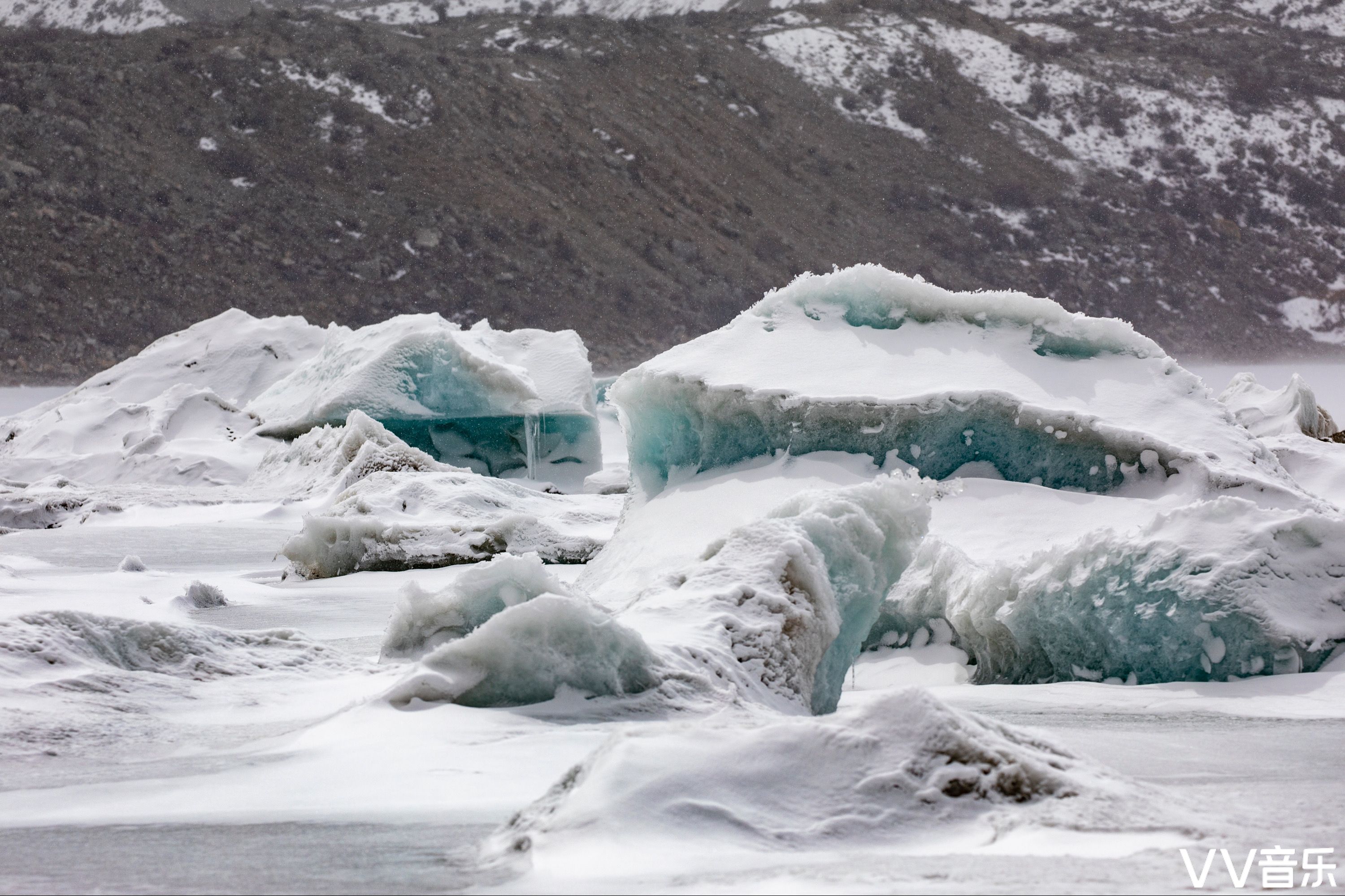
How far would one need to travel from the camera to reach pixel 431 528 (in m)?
6.04

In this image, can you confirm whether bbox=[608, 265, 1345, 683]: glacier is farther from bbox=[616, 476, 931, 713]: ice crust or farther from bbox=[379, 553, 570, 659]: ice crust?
bbox=[379, 553, 570, 659]: ice crust

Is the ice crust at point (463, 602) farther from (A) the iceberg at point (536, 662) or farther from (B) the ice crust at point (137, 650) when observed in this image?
(A) the iceberg at point (536, 662)

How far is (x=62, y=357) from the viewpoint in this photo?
27469 millimetres

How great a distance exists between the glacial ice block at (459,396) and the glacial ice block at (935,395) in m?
5.41

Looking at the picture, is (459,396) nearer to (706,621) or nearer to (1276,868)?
(706,621)

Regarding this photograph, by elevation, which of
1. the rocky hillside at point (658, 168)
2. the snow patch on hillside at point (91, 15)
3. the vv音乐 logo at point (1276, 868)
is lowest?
the rocky hillside at point (658, 168)

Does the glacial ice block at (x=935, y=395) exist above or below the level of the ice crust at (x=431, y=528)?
above

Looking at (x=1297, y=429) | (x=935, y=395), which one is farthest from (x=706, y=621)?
(x=1297, y=429)

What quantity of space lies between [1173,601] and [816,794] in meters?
1.91

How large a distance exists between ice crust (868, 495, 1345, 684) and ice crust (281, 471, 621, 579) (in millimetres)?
2165

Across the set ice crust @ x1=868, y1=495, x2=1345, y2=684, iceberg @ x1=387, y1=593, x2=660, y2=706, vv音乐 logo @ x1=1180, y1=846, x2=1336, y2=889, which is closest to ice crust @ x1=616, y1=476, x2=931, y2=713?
iceberg @ x1=387, y1=593, x2=660, y2=706

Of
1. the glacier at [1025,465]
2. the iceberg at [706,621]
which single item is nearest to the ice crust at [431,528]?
the glacier at [1025,465]

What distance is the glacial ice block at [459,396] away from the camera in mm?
10109

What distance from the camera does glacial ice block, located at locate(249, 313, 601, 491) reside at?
1011 centimetres
